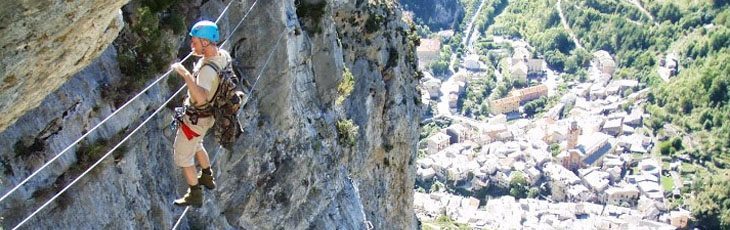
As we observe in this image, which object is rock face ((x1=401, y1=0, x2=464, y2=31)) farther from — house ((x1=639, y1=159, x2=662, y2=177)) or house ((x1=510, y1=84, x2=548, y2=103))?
house ((x1=639, y1=159, x2=662, y2=177))

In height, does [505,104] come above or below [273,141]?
below

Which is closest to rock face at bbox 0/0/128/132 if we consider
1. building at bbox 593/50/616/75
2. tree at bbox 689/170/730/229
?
tree at bbox 689/170/730/229

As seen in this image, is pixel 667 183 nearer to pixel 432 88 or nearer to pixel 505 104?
pixel 505 104

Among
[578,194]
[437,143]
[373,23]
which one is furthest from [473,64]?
[373,23]

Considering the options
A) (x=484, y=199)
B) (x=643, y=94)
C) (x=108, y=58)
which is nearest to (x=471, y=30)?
(x=643, y=94)

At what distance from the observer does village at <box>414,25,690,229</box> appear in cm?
7031

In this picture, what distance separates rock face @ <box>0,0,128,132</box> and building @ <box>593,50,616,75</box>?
356 ft

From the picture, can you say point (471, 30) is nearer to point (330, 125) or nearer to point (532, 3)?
point (532, 3)

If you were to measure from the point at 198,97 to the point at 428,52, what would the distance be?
347 ft

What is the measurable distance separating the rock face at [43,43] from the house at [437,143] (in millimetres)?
83576

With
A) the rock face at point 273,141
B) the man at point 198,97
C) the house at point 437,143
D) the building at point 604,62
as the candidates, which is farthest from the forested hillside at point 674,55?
the man at point 198,97

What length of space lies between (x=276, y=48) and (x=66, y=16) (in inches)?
318

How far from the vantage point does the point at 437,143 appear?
9012 cm

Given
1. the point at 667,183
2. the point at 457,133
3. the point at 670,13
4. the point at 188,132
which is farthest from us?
the point at 670,13
